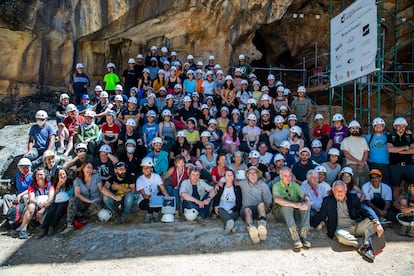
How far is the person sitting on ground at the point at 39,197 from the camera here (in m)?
5.89

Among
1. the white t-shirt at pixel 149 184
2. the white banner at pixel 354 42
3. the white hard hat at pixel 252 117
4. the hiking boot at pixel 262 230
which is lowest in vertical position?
the hiking boot at pixel 262 230

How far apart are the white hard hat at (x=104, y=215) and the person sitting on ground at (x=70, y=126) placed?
229 cm

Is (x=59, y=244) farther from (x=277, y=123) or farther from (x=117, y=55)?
(x=117, y=55)

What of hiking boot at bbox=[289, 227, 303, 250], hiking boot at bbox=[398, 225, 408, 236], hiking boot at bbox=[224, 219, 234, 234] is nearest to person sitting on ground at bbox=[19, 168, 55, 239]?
hiking boot at bbox=[224, 219, 234, 234]

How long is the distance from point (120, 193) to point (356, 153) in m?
4.81

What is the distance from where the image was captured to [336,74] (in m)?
10.2

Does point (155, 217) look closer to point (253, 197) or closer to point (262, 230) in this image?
point (253, 197)

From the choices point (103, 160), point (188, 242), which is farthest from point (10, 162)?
point (188, 242)

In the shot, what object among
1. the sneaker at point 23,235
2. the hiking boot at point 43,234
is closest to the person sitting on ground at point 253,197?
the hiking boot at point 43,234

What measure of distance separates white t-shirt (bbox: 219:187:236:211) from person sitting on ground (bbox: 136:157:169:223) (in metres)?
Result: 1.07

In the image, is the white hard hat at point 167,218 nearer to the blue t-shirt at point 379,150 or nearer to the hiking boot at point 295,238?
the hiking boot at point 295,238

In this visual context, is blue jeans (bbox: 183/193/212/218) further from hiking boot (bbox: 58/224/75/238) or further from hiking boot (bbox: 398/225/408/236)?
hiking boot (bbox: 398/225/408/236)

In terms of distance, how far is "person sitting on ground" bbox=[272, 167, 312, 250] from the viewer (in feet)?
18.0

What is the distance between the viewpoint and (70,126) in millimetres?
8047
